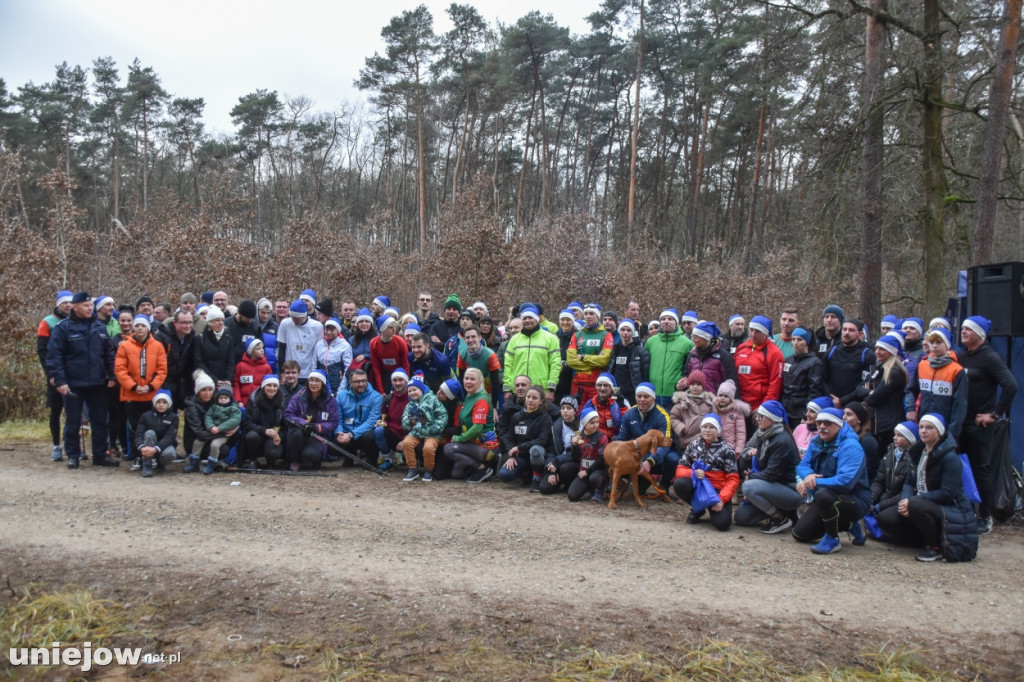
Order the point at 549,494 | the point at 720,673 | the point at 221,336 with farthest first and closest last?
the point at 221,336 < the point at 549,494 < the point at 720,673

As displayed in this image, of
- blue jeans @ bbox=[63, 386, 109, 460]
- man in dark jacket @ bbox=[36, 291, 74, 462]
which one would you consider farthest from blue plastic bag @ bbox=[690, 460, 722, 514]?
Answer: man in dark jacket @ bbox=[36, 291, 74, 462]

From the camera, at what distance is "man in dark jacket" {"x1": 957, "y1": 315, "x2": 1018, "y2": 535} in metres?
6.91

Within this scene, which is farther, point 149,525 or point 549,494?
point 549,494

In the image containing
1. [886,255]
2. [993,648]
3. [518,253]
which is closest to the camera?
[993,648]

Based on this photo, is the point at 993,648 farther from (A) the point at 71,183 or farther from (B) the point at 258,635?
(A) the point at 71,183

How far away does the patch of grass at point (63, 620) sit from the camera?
15.0 feet

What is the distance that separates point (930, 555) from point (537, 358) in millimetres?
4642

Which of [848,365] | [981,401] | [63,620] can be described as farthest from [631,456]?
[63,620]

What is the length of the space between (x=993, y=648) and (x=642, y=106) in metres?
31.0

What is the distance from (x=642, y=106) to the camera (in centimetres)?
3272

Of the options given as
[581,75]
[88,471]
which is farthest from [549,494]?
[581,75]

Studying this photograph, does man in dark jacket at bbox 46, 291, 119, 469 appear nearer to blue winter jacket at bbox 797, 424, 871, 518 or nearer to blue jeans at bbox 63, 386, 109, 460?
blue jeans at bbox 63, 386, 109, 460

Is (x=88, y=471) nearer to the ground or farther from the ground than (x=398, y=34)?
nearer to the ground

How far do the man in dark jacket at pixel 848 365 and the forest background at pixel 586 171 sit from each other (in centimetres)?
565
